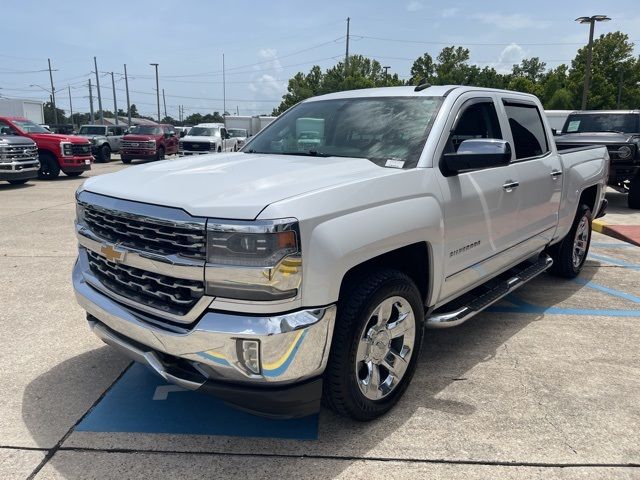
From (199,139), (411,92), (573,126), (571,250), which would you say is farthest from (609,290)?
(199,139)

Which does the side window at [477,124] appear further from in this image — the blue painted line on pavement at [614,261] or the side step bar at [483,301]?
the blue painted line on pavement at [614,261]

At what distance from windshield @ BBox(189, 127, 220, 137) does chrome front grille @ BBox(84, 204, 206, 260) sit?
814 inches

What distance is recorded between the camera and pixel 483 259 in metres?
3.73

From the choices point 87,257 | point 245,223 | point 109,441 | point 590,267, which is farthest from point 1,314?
point 590,267

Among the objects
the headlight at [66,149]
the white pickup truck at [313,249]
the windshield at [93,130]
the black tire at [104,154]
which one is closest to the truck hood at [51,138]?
the headlight at [66,149]

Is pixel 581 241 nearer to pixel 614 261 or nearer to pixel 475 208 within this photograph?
pixel 614 261

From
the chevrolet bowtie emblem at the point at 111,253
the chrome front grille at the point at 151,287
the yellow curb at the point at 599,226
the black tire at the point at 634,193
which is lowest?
the yellow curb at the point at 599,226

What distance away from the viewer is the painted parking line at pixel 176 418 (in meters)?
2.92

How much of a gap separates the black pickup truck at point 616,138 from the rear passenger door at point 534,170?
17.5ft

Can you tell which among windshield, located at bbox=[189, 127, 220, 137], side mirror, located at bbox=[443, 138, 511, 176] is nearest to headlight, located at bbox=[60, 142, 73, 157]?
windshield, located at bbox=[189, 127, 220, 137]

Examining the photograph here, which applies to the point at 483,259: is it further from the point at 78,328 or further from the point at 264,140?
the point at 78,328

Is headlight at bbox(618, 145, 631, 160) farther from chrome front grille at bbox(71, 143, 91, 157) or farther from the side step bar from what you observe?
chrome front grille at bbox(71, 143, 91, 157)

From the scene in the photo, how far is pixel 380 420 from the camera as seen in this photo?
3.01 metres

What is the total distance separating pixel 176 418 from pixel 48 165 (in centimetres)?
1656
